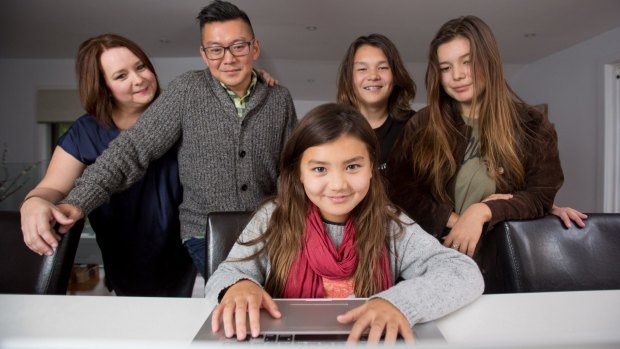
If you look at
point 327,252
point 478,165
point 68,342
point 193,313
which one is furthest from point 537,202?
point 68,342

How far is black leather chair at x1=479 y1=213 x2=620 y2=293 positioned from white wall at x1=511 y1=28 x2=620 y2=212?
13.8ft

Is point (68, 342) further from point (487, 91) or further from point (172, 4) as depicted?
point (172, 4)

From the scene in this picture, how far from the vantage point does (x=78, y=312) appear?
0.72 meters

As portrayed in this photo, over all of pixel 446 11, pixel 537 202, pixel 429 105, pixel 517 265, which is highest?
pixel 446 11

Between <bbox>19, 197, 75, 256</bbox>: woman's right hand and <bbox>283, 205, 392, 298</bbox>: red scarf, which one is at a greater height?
<bbox>19, 197, 75, 256</bbox>: woman's right hand

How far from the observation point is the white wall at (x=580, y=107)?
463 centimetres

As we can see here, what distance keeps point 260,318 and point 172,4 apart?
11.5 ft

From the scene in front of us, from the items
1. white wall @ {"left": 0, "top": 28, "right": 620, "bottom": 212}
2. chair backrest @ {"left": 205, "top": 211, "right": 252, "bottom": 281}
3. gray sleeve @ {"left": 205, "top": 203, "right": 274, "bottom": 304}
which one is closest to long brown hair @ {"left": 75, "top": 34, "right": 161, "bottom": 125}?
Result: chair backrest @ {"left": 205, "top": 211, "right": 252, "bottom": 281}

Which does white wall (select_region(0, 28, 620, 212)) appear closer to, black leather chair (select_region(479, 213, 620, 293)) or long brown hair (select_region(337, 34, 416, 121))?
long brown hair (select_region(337, 34, 416, 121))

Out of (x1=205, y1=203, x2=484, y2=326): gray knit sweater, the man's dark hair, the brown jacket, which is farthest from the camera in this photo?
the man's dark hair

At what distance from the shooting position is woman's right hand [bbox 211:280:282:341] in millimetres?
639

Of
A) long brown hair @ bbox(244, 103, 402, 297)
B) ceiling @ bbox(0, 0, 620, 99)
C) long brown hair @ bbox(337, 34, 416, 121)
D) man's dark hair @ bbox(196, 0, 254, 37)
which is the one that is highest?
ceiling @ bbox(0, 0, 620, 99)

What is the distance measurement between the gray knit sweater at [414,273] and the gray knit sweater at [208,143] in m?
0.28

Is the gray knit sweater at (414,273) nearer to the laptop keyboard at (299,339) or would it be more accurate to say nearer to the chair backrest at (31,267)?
the laptop keyboard at (299,339)
